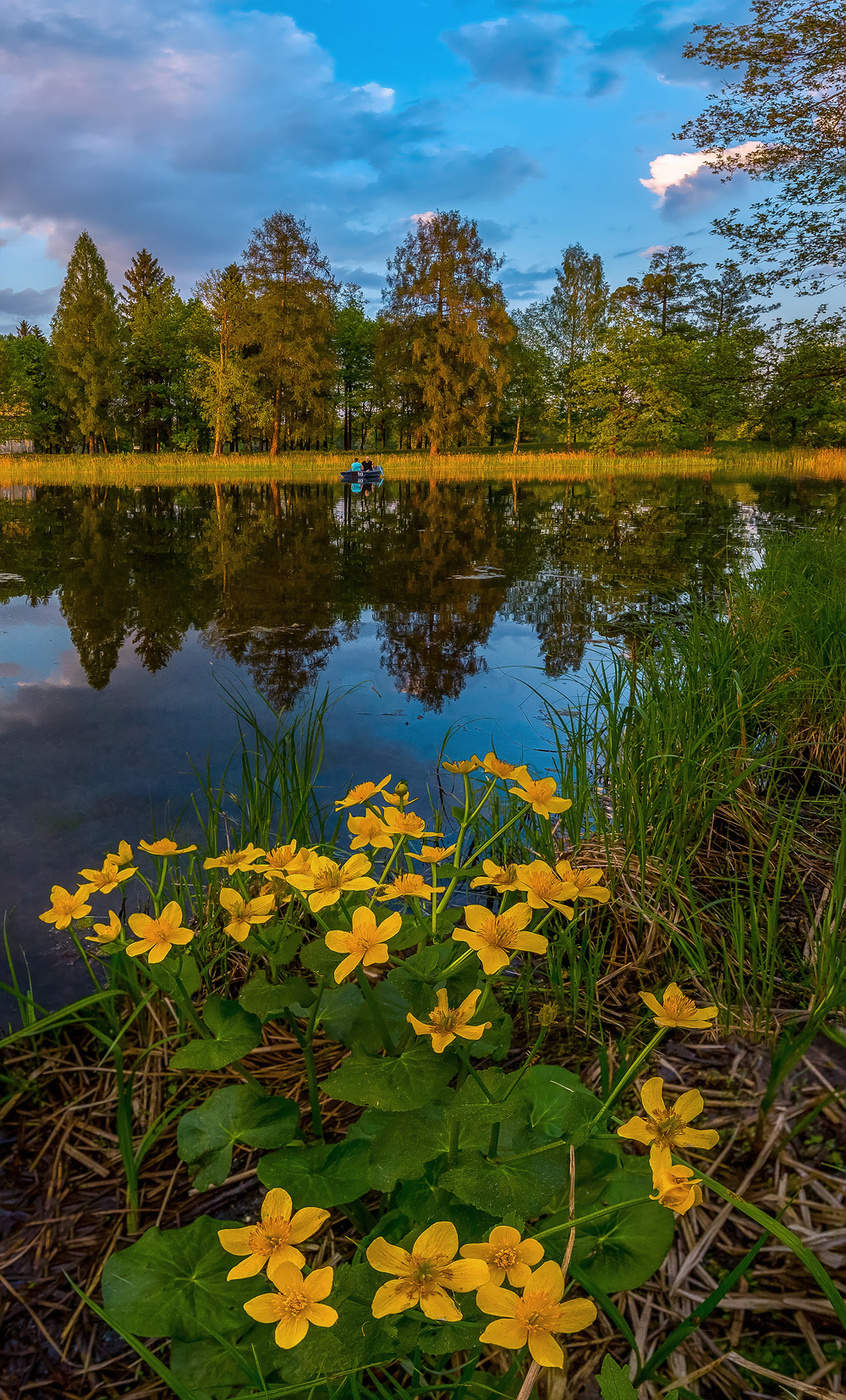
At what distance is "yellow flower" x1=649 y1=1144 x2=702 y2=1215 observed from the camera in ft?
2.64

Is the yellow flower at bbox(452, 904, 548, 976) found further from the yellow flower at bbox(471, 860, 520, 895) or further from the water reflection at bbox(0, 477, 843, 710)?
the water reflection at bbox(0, 477, 843, 710)

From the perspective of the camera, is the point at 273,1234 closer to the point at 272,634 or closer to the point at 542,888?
the point at 542,888

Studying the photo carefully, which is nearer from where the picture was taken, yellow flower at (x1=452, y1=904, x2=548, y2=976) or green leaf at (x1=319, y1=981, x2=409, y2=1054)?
yellow flower at (x1=452, y1=904, x2=548, y2=976)

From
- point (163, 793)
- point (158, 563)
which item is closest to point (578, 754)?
point (163, 793)

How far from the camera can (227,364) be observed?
33000mm

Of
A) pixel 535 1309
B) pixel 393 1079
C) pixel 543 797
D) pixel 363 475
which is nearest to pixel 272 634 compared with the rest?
pixel 543 797

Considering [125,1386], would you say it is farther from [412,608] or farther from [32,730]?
[412,608]

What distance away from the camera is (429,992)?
1225 mm

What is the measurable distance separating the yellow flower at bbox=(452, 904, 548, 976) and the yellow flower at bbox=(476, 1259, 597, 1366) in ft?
1.17

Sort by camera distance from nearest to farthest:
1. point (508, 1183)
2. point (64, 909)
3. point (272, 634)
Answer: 1. point (508, 1183)
2. point (64, 909)
3. point (272, 634)

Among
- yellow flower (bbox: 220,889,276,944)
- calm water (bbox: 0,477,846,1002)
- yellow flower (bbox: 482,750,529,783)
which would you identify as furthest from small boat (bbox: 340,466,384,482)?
yellow flower (bbox: 220,889,276,944)

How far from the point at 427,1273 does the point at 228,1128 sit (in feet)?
1.77

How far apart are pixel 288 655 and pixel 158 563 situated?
4.53 meters

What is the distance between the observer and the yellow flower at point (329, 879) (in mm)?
1181
